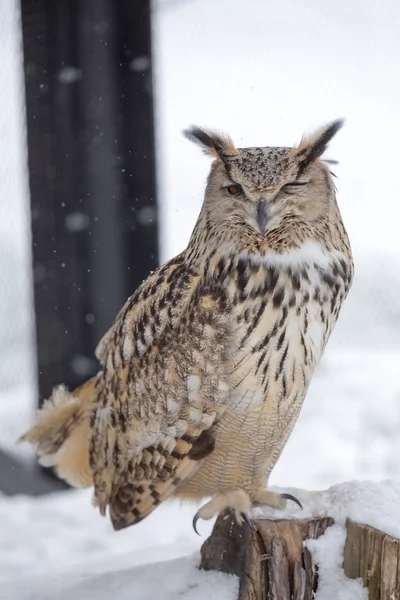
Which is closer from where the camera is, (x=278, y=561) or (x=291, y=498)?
(x=278, y=561)

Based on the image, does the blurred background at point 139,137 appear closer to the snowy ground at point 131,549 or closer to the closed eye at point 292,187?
the snowy ground at point 131,549

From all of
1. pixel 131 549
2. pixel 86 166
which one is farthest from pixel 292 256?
pixel 131 549

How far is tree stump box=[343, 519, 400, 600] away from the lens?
1.14 m

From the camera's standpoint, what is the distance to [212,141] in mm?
1252

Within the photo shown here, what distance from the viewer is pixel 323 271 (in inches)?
48.3

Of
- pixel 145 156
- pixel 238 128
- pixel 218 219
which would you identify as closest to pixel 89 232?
pixel 145 156

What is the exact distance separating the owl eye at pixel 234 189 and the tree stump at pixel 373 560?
0.52 metres

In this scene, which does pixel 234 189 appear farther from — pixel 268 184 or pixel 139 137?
pixel 139 137

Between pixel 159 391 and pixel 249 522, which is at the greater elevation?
pixel 159 391

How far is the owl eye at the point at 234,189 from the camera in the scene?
1.17 meters

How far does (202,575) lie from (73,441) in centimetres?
35

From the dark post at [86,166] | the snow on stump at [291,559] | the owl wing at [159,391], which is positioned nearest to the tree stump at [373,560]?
the snow on stump at [291,559]

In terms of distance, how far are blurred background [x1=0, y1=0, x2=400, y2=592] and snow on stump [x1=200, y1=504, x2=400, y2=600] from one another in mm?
314

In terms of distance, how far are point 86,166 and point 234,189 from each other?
24.3 inches
